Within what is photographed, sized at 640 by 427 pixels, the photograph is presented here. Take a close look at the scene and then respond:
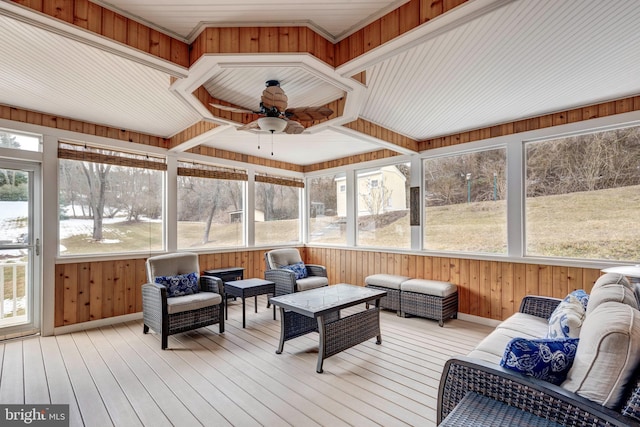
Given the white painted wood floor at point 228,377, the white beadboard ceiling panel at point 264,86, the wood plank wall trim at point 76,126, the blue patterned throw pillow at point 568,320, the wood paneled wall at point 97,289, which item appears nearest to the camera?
the blue patterned throw pillow at point 568,320

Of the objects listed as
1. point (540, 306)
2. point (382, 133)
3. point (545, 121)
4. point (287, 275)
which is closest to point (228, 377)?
point (287, 275)

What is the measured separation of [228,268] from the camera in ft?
17.2

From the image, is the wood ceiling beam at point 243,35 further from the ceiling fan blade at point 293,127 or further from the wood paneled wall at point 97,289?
the wood paneled wall at point 97,289

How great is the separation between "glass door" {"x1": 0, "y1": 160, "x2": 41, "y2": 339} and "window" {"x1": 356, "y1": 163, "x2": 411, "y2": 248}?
477cm

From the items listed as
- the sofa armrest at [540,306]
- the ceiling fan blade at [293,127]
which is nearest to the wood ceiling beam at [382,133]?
the ceiling fan blade at [293,127]

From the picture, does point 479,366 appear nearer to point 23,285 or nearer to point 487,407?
point 487,407

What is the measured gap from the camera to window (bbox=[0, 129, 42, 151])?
3498mm

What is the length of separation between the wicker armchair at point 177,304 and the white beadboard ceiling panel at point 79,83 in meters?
1.84

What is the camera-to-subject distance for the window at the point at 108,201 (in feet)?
12.9

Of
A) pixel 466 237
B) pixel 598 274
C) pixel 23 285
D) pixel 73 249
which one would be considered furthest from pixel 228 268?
pixel 598 274

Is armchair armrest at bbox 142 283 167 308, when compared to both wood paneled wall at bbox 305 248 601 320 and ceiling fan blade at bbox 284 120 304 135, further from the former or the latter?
wood paneled wall at bbox 305 248 601 320

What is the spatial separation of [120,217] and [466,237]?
5.01m

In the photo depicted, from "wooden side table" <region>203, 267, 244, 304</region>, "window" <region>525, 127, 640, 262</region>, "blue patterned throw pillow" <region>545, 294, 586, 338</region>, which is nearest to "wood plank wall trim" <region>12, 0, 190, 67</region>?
"blue patterned throw pillow" <region>545, 294, 586, 338</region>

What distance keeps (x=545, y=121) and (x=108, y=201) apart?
581 cm
